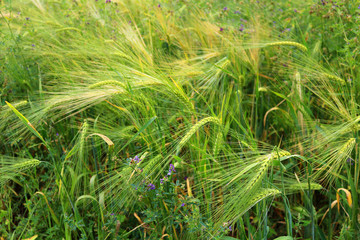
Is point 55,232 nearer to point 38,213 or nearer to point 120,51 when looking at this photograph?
point 38,213

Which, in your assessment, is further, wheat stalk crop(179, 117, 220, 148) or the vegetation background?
the vegetation background

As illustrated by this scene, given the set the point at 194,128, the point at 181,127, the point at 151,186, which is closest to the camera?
the point at 194,128

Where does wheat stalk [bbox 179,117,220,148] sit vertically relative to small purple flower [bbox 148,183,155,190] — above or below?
above

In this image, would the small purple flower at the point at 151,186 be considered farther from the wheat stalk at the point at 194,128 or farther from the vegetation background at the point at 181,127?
the wheat stalk at the point at 194,128

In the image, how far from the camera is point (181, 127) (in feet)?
5.95

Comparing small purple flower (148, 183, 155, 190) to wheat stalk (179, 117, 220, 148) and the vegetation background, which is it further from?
wheat stalk (179, 117, 220, 148)

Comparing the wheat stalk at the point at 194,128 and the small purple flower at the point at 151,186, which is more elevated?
the wheat stalk at the point at 194,128

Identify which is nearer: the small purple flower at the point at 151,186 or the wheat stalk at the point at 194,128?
the wheat stalk at the point at 194,128

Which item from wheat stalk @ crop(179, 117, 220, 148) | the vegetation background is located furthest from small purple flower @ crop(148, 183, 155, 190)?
wheat stalk @ crop(179, 117, 220, 148)

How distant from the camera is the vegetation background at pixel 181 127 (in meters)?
1.59

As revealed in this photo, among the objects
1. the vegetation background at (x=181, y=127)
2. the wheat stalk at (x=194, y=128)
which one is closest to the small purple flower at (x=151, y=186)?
the vegetation background at (x=181, y=127)

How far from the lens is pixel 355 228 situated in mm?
1739

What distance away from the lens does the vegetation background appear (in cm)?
159

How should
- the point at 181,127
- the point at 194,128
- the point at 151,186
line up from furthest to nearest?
the point at 181,127
the point at 151,186
the point at 194,128
